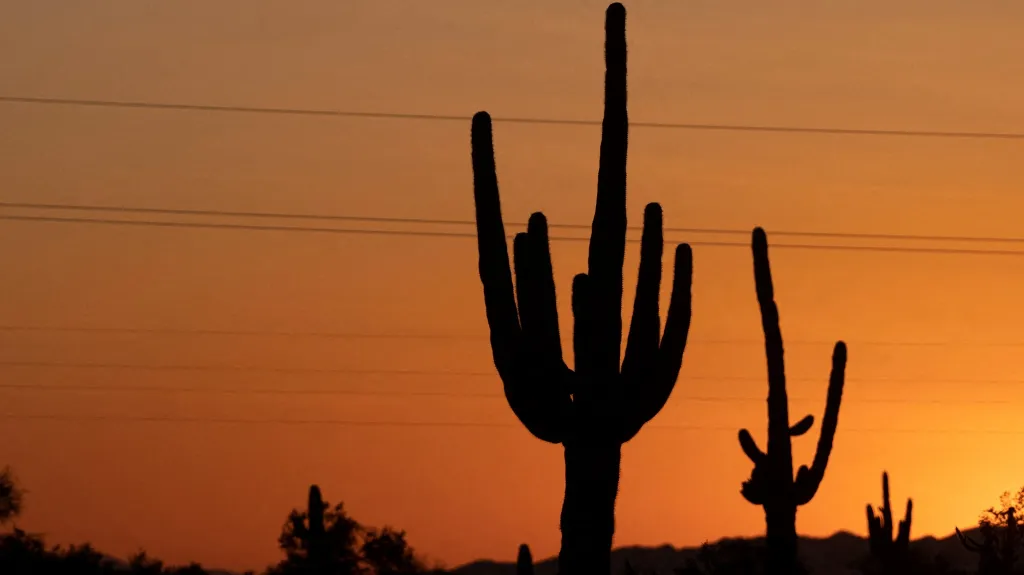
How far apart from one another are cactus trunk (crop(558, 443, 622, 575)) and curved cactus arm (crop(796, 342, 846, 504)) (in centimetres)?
1417

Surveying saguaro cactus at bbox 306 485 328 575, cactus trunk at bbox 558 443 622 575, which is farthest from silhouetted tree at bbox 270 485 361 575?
cactus trunk at bbox 558 443 622 575

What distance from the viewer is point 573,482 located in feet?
85.3

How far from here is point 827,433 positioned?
40000 mm

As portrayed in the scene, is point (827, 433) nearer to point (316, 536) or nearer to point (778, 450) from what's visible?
point (778, 450)

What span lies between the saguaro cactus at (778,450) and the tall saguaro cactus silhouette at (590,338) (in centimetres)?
1389

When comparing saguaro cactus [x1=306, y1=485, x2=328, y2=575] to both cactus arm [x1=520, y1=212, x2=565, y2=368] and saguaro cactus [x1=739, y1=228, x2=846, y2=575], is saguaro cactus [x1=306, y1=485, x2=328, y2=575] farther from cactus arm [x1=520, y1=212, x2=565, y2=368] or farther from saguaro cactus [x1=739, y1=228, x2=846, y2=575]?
cactus arm [x1=520, y1=212, x2=565, y2=368]

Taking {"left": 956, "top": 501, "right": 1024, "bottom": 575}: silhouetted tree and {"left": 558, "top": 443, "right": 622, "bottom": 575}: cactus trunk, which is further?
{"left": 956, "top": 501, "right": 1024, "bottom": 575}: silhouetted tree

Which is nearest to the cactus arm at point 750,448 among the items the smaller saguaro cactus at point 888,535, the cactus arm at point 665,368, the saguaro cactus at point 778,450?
the saguaro cactus at point 778,450

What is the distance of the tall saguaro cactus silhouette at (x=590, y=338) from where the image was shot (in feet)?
81.5

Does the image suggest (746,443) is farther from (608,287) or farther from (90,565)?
(90,565)

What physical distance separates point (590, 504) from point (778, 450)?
46.9ft

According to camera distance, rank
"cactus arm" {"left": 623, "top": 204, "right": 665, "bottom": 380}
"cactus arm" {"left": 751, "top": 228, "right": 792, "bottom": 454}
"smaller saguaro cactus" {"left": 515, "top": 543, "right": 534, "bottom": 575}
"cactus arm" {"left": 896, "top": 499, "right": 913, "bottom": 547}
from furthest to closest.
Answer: "cactus arm" {"left": 896, "top": 499, "right": 913, "bottom": 547}, "smaller saguaro cactus" {"left": 515, "top": 543, "right": 534, "bottom": 575}, "cactus arm" {"left": 751, "top": 228, "right": 792, "bottom": 454}, "cactus arm" {"left": 623, "top": 204, "right": 665, "bottom": 380}

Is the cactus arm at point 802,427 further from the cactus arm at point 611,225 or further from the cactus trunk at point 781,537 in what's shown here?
the cactus arm at point 611,225

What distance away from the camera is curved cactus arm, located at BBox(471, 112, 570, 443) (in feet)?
81.1
